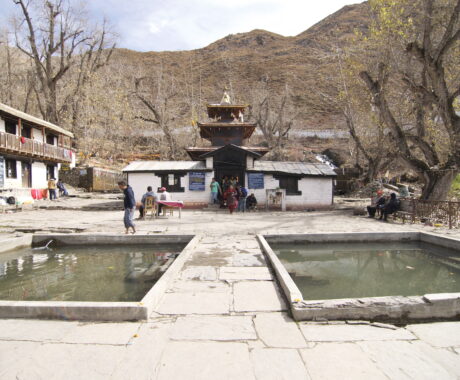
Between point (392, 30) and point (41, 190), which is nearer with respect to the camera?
point (392, 30)

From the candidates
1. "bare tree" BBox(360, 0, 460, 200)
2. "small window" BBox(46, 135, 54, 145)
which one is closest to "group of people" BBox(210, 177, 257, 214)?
"bare tree" BBox(360, 0, 460, 200)

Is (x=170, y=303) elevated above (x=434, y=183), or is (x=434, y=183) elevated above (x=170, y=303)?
(x=434, y=183)

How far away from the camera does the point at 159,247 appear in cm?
858

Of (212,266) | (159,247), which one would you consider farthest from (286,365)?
(159,247)

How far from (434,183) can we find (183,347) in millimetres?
15861

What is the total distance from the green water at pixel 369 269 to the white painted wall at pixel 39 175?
890 inches

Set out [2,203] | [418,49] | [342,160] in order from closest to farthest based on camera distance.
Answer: [418,49] → [2,203] → [342,160]

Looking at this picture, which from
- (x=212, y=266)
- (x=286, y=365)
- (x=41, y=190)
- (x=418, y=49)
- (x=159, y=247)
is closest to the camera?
(x=286, y=365)

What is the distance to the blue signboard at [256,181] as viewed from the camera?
58.6ft

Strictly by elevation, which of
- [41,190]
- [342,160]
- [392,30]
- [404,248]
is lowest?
[404,248]

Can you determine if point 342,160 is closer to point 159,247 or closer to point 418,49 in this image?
point 418,49

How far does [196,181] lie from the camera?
58.5 ft

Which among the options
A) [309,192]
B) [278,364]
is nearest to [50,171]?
[309,192]

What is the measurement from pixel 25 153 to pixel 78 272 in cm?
1890
